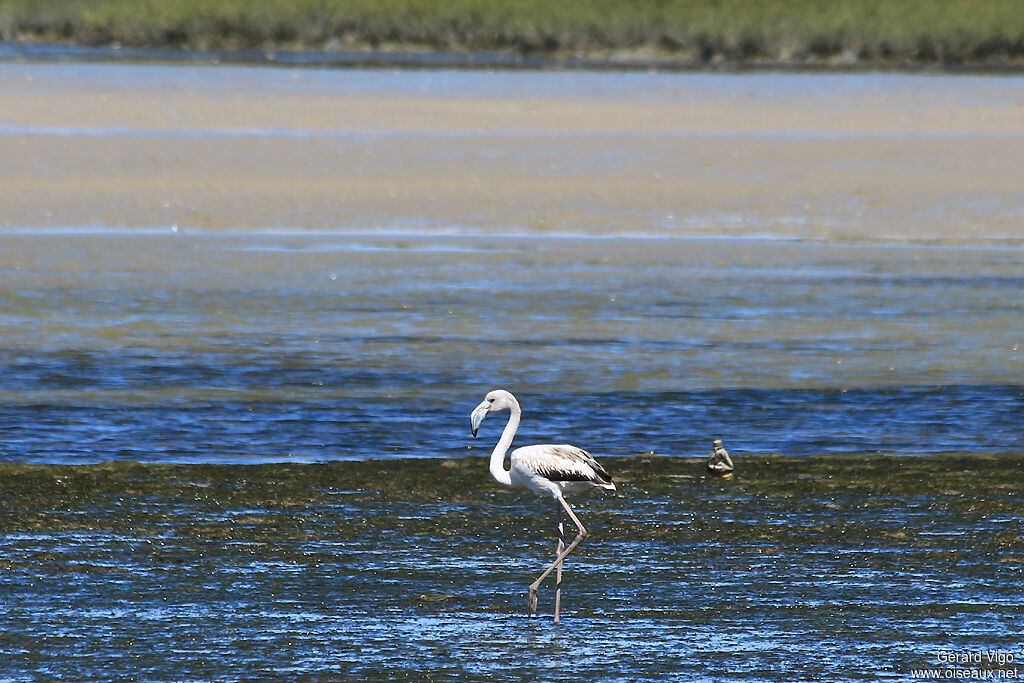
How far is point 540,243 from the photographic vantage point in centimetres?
1875

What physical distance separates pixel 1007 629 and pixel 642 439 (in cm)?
357

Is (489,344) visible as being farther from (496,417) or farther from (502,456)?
(502,456)

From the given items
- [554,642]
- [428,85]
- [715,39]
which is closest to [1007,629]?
[554,642]

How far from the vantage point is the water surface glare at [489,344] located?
406 inches

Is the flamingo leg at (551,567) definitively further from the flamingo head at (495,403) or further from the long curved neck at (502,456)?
the flamingo head at (495,403)

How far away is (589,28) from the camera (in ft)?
182

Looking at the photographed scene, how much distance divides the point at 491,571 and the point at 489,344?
223 inches

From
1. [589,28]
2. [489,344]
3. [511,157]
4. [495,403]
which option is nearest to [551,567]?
[495,403]

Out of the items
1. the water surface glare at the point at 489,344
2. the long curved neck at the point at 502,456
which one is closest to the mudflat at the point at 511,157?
the water surface glare at the point at 489,344

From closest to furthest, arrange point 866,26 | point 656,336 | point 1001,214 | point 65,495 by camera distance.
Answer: point 65,495 → point 656,336 → point 1001,214 → point 866,26

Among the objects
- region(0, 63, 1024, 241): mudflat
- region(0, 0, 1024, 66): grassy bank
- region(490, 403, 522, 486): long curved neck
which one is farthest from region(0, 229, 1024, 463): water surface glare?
region(0, 0, 1024, 66): grassy bank

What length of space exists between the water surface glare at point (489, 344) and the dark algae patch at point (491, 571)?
31.7 inches

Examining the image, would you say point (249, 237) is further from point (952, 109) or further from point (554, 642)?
point (952, 109)

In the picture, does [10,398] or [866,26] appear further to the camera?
[866,26]
